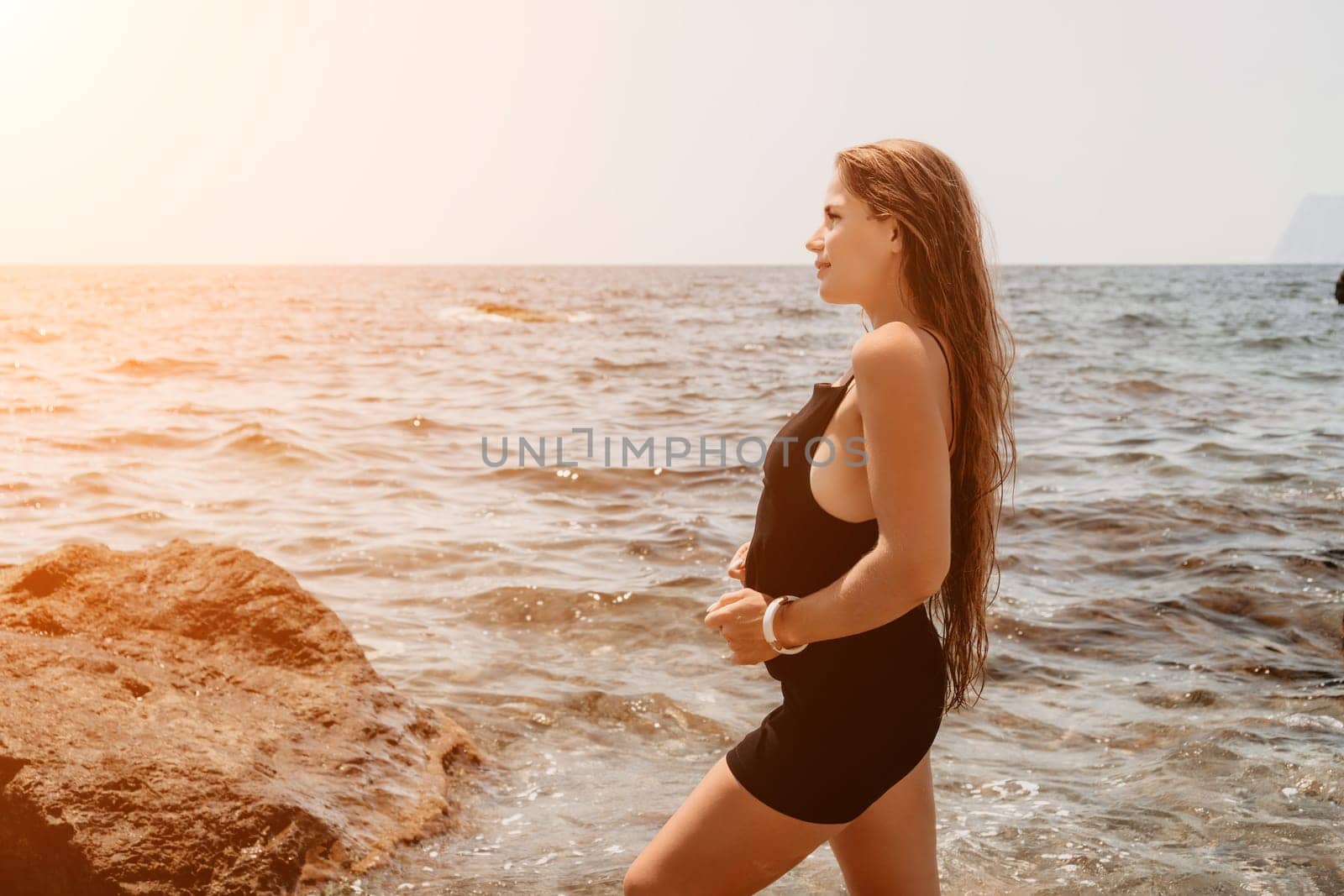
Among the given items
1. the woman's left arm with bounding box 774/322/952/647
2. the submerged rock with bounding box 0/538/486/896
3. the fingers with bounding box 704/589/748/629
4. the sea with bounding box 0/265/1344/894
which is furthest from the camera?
the sea with bounding box 0/265/1344/894

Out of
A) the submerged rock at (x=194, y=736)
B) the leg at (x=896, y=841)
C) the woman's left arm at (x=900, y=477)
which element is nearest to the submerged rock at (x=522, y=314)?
the submerged rock at (x=194, y=736)

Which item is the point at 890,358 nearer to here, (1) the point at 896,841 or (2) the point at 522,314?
(1) the point at 896,841

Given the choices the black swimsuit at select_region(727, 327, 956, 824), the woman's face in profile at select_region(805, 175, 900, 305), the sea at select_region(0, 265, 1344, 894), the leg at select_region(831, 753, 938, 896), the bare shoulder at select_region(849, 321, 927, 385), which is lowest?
the sea at select_region(0, 265, 1344, 894)

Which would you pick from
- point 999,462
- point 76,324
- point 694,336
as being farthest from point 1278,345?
point 76,324

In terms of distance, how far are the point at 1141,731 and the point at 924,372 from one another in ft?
13.7

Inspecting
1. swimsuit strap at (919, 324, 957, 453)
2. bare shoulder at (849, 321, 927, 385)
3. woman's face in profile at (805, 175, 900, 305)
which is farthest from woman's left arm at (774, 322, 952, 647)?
woman's face in profile at (805, 175, 900, 305)

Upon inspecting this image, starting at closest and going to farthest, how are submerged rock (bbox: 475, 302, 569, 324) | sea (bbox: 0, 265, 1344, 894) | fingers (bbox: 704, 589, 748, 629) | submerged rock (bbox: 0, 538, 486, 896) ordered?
fingers (bbox: 704, 589, 748, 629) < submerged rock (bbox: 0, 538, 486, 896) < sea (bbox: 0, 265, 1344, 894) < submerged rock (bbox: 475, 302, 569, 324)

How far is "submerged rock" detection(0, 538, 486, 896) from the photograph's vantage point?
3.15 meters

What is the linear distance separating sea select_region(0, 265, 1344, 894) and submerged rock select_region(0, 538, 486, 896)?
0.28 meters

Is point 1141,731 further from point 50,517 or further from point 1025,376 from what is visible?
point 1025,376

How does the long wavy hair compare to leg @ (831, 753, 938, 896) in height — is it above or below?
above

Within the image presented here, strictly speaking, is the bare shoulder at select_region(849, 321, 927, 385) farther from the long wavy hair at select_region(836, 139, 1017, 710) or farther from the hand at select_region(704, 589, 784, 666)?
the hand at select_region(704, 589, 784, 666)

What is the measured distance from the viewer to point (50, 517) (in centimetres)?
921

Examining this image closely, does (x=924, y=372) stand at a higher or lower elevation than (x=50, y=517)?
higher
